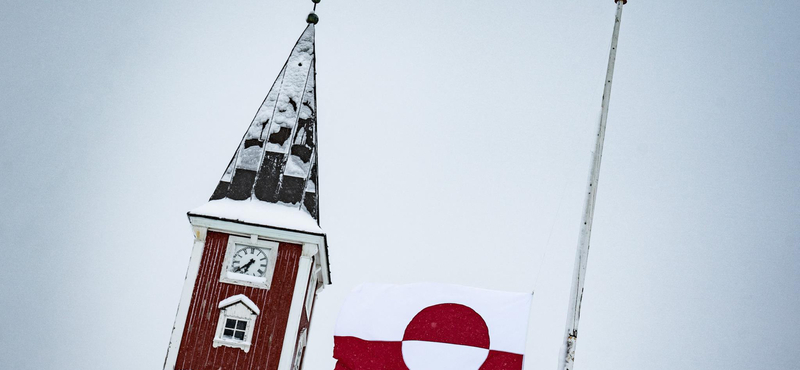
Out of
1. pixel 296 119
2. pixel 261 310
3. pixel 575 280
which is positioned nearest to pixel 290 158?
pixel 296 119

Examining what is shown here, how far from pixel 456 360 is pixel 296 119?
14.0m

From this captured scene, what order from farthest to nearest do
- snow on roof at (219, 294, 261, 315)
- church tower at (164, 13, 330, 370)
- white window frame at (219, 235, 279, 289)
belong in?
white window frame at (219, 235, 279, 289)
snow on roof at (219, 294, 261, 315)
church tower at (164, 13, 330, 370)

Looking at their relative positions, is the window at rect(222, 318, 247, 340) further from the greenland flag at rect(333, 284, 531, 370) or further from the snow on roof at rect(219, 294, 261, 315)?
the greenland flag at rect(333, 284, 531, 370)

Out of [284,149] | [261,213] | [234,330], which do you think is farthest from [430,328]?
[284,149]

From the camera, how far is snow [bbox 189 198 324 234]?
24127 millimetres

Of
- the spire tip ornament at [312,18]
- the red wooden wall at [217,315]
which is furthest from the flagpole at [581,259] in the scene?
the spire tip ornament at [312,18]

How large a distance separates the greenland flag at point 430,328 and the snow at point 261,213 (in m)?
9.15

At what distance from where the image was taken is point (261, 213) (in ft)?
80.4

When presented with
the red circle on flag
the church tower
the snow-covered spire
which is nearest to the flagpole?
the red circle on flag

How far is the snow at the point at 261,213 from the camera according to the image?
2413cm

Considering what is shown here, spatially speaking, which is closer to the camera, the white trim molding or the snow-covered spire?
the white trim molding

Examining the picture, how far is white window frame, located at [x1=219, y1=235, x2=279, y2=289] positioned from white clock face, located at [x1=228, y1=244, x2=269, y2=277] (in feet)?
0.26

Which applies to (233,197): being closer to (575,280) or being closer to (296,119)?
(296,119)

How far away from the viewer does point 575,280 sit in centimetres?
1348
